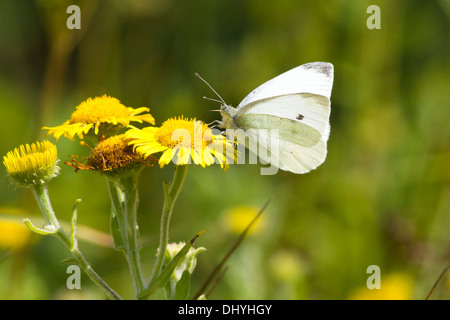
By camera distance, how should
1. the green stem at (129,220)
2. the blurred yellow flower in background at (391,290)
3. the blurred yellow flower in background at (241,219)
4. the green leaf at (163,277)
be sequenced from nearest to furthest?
the green leaf at (163,277)
the green stem at (129,220)
the blurred yellow flower in background at (391,290)
the blurred yellow flower in background at (241,219)

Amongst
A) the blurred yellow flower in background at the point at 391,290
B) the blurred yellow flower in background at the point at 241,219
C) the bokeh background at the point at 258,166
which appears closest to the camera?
the blurred yellow flower in background at the point at 391,290

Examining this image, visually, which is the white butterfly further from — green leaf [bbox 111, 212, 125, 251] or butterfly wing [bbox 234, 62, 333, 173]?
green leaf [bbox 111, 212, 125, 251]

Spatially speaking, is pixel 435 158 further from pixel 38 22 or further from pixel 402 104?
pixel 38 22

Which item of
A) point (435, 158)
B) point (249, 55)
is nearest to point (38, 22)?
point (249, 55)

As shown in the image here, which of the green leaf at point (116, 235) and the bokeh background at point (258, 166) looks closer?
the green leaf at point (116, 235)

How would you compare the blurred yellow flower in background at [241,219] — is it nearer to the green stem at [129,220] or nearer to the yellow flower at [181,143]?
the yellow flower at [181,143]

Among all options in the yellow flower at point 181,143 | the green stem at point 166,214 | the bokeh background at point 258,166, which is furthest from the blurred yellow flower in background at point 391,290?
the green stem at point 166,214
